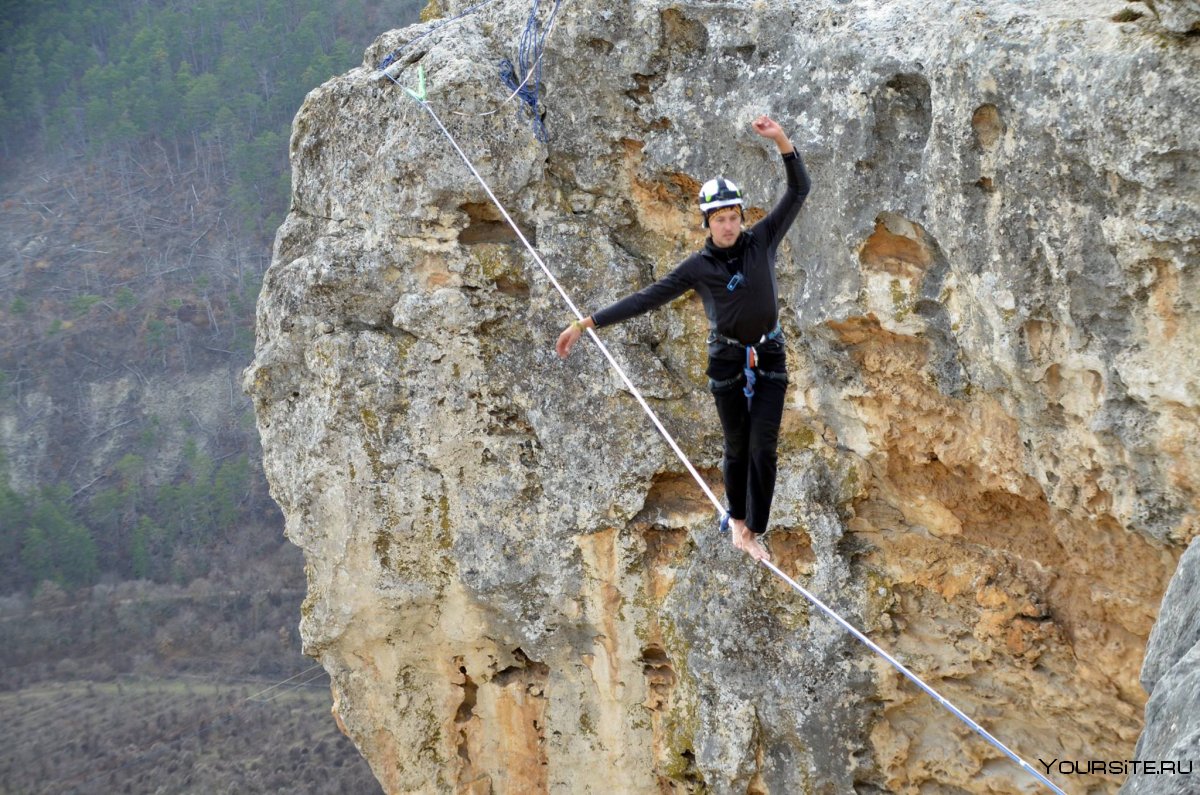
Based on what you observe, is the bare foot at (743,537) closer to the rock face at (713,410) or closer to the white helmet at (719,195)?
the rock face at (713,410)

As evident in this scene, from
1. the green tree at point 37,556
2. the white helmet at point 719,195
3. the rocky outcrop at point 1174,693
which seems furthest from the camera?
the green tree at point 37,556

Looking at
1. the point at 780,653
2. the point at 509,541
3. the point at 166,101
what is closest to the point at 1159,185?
the point at 780,653

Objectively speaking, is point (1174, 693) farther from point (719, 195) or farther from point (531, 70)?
point (531, 70)

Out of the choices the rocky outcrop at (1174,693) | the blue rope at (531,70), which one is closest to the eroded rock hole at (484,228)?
the blue rope at (531,70)

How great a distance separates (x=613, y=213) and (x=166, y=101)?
3487cm

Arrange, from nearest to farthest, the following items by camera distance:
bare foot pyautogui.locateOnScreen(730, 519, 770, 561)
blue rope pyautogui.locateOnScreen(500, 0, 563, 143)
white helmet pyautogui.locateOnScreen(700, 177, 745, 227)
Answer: white helmet pyautogui.locateOnScreen(700, 177, 745, 227)
bare foot pyautogui.locateOnScreen(730, 519, 770, 561)
blue rope pyautogui.locateOnScreen(500, 0, 563, 143)

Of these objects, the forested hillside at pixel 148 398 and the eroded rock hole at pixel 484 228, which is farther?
the forested hillside at pixel 148 398

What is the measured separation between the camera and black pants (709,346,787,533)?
554 cm

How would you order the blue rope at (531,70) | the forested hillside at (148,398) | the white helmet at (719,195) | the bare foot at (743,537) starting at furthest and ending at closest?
the forested hillside at (148,398) → the blue rope at (531,70) → the bare foot at (743,537) → the white helmet at (719,195)

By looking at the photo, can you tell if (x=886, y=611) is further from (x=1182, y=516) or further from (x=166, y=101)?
(x=166, y=101)

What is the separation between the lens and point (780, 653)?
7262 mm

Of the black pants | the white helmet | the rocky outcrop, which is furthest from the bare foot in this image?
the rocky outcrop

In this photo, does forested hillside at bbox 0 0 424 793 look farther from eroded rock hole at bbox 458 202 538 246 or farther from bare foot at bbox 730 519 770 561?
bare foot at bbox 730 519 770 561

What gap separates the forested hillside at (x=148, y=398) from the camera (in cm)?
2466
